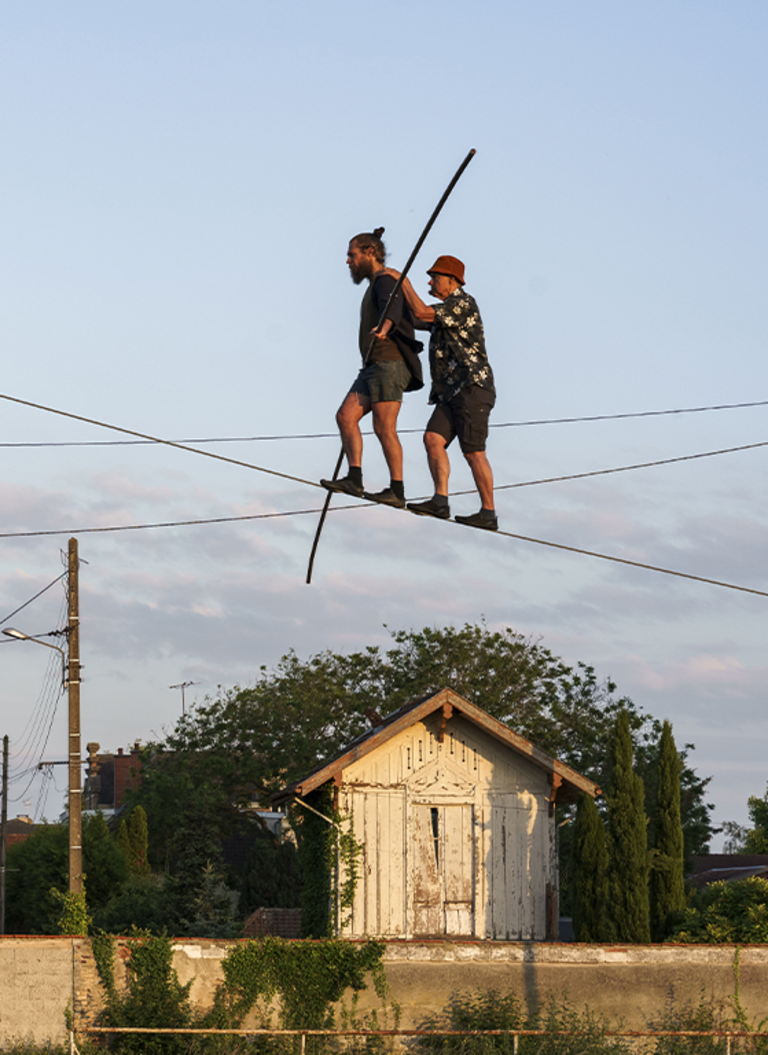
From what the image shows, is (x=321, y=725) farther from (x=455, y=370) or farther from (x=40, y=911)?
(x=455, y=370)

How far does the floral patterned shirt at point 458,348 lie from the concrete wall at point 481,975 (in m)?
10.2

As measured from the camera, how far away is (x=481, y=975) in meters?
17.8

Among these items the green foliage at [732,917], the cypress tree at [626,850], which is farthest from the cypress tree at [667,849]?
the green foliage at [732,917]

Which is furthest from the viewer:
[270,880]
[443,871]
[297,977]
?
[270,880]

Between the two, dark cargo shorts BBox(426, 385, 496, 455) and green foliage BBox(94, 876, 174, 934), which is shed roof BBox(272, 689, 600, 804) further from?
dark cargo shorts BBox(426, 385, 496, 455)

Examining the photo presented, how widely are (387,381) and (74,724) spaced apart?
64.0 ft

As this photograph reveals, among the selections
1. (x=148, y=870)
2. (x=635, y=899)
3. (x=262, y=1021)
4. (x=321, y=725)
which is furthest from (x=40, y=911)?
(x=262, y=1021)

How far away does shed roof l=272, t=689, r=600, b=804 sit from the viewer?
22844 mm

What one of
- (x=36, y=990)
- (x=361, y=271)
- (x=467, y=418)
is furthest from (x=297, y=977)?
(x=361, y=271)

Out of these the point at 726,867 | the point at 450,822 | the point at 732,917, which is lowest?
the point at 726,867

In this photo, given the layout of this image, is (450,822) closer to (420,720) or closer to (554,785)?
(420,720)

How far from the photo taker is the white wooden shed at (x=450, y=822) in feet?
76.1

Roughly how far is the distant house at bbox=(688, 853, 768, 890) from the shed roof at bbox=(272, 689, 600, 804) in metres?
31.4

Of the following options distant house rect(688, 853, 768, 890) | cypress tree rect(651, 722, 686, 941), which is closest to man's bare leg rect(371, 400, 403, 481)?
cypress tree rect(651, 722, 686, 941)
